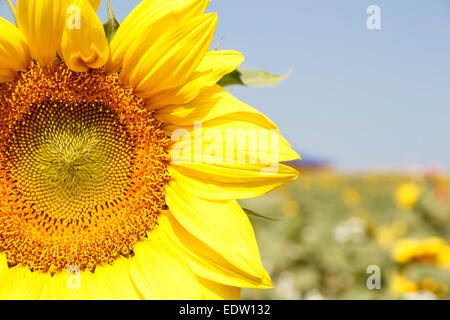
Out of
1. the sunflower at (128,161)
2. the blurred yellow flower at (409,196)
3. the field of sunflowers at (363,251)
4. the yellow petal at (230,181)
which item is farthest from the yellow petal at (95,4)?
the blurred yellow flower at (409,196)

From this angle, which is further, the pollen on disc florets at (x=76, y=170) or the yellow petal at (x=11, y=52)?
the pollen on disc florets at (x=76, y=170)

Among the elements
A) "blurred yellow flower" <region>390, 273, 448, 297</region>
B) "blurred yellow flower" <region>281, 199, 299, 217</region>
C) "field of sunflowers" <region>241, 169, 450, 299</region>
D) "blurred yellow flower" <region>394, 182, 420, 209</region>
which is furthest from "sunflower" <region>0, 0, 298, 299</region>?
"blurred yellow flower" <region>281, 199, 299, 217</region>

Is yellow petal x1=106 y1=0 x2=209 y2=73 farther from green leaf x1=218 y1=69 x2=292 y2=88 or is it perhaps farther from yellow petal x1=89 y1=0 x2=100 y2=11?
green leaf x1=218 y1=69 x2=292 y2=88

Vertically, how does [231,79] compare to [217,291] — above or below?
above

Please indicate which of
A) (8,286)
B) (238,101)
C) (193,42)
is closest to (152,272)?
(8,286)

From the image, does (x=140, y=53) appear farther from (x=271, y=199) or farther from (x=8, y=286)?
(x=271, y=199)

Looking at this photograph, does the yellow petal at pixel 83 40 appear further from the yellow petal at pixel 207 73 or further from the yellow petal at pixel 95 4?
the yellow petal at pixel 207 73

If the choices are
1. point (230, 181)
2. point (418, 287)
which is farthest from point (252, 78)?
point (418, 287)

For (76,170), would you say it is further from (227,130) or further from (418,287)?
(418,287)
